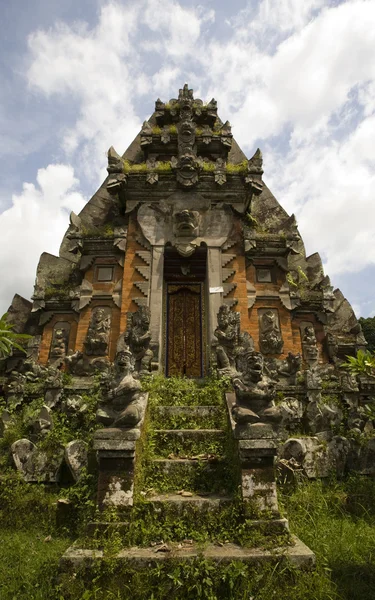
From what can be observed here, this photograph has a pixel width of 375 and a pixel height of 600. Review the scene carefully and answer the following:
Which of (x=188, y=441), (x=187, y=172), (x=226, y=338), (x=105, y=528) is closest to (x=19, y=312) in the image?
(x=187, y=172)

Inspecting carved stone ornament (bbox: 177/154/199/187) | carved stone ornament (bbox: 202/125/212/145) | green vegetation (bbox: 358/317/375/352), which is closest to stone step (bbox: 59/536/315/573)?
carved stone ornament (bbox: 177/154/199/187)

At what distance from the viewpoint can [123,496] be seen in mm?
4793

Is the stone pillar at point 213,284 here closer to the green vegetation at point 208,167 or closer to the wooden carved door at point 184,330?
the wooden carved door at point 184,330

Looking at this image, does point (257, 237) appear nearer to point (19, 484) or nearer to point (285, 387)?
point (285, 387)

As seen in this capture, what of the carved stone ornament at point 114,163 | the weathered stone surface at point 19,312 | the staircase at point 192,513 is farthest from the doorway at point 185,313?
the staircase at point 192,513

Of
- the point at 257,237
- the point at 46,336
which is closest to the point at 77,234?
the point at 46,336

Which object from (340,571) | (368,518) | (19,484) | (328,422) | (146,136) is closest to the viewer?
(340,571)

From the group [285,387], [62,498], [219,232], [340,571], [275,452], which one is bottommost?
[340,571]

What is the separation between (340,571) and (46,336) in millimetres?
10007

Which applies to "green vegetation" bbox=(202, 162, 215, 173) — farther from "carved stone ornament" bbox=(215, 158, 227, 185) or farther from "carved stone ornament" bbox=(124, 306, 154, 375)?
"carved stone ornament" bbox=(124, 306, 154, 375)

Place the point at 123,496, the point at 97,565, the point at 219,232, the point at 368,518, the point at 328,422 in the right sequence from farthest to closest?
the point at 219,232 → the point at 328,422 → the point at 368,518 → the point at 123,496 → the point at 97,565

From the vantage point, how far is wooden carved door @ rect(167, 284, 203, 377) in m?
11.8

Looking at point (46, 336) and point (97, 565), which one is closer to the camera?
point (97, 565)

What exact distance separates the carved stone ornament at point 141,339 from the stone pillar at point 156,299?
417 mm
